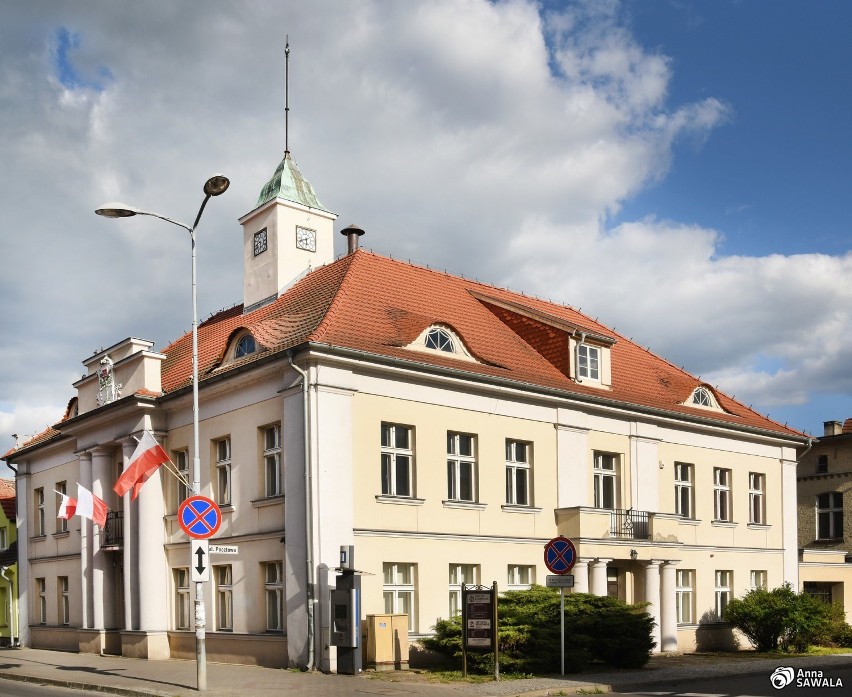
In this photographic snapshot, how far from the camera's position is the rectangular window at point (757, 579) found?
33125 mm

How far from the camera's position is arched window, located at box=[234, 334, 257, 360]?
25394 millimetres

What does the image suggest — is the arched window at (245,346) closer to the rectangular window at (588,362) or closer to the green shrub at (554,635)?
the green shrub at (554,635)

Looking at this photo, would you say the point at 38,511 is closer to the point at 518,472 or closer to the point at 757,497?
the point at 518,472

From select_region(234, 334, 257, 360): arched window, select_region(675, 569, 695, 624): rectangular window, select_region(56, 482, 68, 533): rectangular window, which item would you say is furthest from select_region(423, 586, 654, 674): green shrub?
select_region(56, 482, 68, 533): rectangular window

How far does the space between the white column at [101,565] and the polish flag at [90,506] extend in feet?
8.14

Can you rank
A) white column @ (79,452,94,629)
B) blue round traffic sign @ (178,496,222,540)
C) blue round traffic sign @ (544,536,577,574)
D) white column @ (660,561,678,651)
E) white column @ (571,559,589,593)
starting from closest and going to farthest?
blue round traffic sign @ (178,496,222,540) → blue round traffic sign @ (544,536,577,574) → white column @ (571,559,589,593) → white column @ (660,561,678,651) → white column @ (79,452,94,629)

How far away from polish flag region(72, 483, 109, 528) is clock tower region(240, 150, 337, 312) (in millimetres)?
7572

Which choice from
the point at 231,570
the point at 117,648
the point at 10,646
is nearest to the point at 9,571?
the point at 10,646

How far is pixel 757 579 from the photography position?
110 ft

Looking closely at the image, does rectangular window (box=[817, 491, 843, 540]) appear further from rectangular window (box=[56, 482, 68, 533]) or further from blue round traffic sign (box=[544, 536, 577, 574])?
rectangular window (box=[56, 482, 68, 533])

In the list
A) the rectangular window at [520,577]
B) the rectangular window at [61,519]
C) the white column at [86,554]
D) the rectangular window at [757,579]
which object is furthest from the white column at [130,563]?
the rectangular window at [757,579]

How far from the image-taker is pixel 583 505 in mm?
28234

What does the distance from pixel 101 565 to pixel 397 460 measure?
10628 mm

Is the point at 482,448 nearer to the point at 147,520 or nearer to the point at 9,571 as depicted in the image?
the point at 147,520
